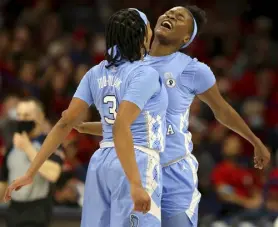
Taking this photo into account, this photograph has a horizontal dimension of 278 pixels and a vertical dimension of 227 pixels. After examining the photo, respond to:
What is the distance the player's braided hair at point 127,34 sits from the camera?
4.28m

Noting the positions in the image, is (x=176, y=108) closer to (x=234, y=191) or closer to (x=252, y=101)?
(x=234, y=191)

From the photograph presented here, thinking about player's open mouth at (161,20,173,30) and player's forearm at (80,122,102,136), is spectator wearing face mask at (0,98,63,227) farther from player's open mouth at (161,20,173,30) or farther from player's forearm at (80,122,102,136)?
player's open mouth at (161,20,173,30)

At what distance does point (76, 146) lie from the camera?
891 cm

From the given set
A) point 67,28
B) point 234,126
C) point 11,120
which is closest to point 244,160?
point 11,120

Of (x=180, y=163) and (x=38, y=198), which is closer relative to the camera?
(x=180, y=163)

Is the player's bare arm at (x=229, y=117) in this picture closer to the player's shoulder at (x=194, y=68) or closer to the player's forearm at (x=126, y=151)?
the player's shoulder at (x=194, y=68)

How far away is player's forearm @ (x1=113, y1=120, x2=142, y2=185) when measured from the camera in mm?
3992

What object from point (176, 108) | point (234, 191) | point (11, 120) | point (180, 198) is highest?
point (176, 108)

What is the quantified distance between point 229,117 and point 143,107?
3.33 feet

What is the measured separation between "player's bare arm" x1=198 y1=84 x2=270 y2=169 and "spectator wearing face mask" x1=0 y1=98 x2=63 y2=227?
1552 mm

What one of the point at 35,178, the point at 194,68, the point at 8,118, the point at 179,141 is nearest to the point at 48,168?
the point at 35,178

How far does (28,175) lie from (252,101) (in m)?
6.89

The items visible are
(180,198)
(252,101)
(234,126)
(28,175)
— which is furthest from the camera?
(252,101)

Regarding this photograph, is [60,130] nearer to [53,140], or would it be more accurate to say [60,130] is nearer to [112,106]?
[53,140]
